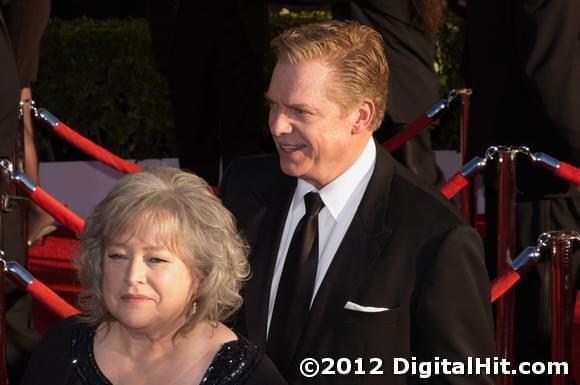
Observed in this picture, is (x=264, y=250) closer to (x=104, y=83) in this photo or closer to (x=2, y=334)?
(x=2, y=334)

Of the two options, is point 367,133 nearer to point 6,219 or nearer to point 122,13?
point 6,219

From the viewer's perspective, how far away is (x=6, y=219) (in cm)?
598

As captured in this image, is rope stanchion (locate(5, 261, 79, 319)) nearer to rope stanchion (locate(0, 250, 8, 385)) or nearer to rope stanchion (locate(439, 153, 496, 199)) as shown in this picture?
rope stanchion (locate(0, 250, 8, 385))

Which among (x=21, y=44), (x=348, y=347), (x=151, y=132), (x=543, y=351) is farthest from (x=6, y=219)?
(x=151, y=132)

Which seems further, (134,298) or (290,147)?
(290,147)

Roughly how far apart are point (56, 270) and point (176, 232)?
4947 mm

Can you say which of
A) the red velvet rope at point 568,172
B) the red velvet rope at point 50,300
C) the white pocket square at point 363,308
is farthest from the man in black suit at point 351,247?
the red velvet rope at point 568,172

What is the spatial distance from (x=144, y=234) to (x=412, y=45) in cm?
427

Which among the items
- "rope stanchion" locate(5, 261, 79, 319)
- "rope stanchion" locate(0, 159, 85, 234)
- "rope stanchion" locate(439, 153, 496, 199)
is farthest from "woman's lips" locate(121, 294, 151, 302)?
"rope stanchion" locate(439, 153, 496, 199)

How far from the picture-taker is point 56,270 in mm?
8055

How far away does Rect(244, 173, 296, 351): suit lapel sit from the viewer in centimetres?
369

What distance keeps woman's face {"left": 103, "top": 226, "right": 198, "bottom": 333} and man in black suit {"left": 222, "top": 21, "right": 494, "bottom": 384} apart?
479 mm

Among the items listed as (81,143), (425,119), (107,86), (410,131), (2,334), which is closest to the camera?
(2,334)

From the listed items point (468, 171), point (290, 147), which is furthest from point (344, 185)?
point (468, 171)
